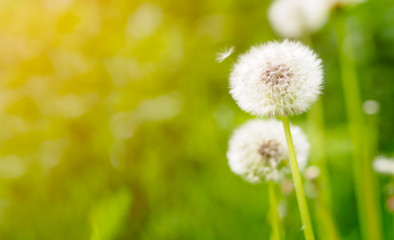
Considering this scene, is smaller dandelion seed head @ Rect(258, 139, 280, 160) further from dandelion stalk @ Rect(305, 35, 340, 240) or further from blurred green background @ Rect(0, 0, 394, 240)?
blurred green background @ Rect(0, 0, 394, 240)

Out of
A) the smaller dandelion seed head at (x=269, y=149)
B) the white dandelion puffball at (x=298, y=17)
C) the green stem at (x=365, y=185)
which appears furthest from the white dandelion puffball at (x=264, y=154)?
the white dandelion puffball at (x=298, y=17)

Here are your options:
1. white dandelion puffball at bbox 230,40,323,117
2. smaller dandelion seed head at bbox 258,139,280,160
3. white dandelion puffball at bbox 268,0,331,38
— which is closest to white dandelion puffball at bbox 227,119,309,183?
smaller dandelion seed head at bbox 258,139,280,160

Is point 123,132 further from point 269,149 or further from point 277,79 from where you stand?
point 277,79

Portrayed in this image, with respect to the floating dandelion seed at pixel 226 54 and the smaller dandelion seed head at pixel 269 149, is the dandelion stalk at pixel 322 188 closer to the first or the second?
the smaller dandelion seed head at pixel 269 149

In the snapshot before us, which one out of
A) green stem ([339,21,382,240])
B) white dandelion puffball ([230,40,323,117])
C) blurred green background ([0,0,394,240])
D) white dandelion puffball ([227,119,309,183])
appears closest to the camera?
white dandelion puffball ([230,40,323,117])

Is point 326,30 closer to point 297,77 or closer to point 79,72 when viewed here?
point 79,72

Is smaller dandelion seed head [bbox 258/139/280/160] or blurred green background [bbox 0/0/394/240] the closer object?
smaller dandelion seed head [bbox 258/139/280/160]
